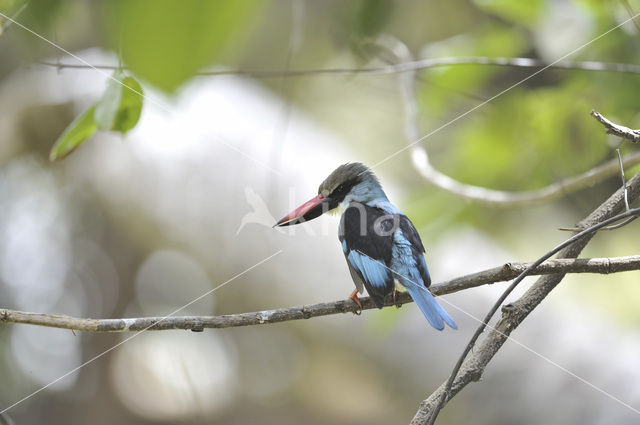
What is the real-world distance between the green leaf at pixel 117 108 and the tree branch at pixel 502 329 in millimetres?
727

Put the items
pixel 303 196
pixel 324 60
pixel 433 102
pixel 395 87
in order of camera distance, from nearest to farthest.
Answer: pixel 433 102
pixel 303 196
pixel 395 87
pixel 324 60

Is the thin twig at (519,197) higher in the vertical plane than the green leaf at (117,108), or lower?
higher

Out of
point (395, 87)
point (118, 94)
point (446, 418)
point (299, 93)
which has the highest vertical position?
point (299, 93)

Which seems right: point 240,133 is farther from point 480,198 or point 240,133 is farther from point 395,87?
point 480,198

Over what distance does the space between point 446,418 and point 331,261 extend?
38.1 inches

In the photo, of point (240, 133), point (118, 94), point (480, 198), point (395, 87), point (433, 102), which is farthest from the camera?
point (395, 87)

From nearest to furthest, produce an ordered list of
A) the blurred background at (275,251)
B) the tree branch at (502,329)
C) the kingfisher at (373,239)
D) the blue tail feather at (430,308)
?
the tree branch at (502,329), the blue tail feather at (430,308), the kingfisher at (373,239), the blurred background at (275,251)

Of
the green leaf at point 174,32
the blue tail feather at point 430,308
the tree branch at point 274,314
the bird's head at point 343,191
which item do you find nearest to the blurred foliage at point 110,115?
the tree branch at point 274,314

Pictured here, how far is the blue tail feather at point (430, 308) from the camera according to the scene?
1.41 m

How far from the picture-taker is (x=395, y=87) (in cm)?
413

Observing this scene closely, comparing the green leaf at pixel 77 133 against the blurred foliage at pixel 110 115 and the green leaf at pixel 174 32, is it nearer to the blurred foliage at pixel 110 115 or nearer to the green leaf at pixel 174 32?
the blurred foliage at pixel 110 115

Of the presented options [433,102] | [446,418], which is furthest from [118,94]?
[446,418]

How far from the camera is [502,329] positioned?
3.47ft

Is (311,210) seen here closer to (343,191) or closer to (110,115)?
(343,191)
